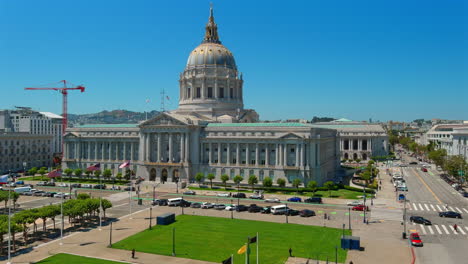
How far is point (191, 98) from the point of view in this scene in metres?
130

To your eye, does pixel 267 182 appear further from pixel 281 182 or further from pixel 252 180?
pixel 252 180

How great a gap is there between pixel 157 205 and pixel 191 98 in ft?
185

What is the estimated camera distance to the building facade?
5172 inches

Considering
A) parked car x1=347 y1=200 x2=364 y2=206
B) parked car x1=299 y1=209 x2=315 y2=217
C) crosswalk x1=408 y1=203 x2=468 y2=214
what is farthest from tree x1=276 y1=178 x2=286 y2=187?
crosswalk x1=408 y1=203 x2=468 y2=214

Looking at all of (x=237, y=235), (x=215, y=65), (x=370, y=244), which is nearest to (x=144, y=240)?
(x=237, y=235)

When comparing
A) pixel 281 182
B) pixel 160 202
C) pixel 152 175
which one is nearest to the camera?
pixel 160 202

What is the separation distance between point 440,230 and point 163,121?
7534cm

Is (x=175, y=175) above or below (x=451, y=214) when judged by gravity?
above

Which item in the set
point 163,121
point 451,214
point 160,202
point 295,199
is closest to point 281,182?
point 295,199

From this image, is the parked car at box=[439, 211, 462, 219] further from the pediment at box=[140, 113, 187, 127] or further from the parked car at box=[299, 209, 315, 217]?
the pediment at box=[140, 113, 187, 127]

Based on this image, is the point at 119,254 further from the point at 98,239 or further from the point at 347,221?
the point at 347,221

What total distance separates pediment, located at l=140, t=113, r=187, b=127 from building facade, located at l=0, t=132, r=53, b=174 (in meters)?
45.4

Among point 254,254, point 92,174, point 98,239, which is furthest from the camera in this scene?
point 92,174

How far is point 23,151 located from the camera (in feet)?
458
